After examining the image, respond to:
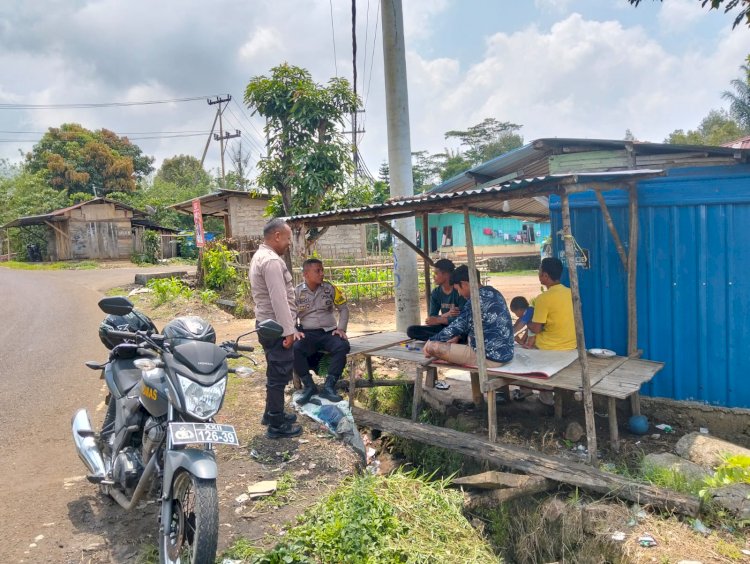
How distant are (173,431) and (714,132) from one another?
3495cm

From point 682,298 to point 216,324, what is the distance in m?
9.05

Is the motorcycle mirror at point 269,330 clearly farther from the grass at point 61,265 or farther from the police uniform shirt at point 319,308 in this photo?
the grass at point 61,265

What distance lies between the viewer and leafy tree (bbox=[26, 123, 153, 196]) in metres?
35.3

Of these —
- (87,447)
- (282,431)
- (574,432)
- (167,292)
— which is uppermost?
(167,292)

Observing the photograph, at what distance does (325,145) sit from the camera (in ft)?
26.3

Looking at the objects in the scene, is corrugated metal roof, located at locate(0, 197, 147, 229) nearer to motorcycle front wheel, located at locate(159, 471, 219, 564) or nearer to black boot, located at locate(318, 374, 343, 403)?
black boot, located at locate(318, 374, 343, 403)

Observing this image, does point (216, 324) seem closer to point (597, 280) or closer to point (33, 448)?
point (33, 448)

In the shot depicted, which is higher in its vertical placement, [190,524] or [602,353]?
[602,353]

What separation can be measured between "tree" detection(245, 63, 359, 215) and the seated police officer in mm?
2631

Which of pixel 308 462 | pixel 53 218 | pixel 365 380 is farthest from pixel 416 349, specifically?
pixel 53 218

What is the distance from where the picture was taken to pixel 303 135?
26.6 ft

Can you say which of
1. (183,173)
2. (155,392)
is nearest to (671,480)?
(155,392)

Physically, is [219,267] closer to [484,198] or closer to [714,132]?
[484,198]

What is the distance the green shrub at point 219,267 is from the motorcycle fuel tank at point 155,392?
1175cm
